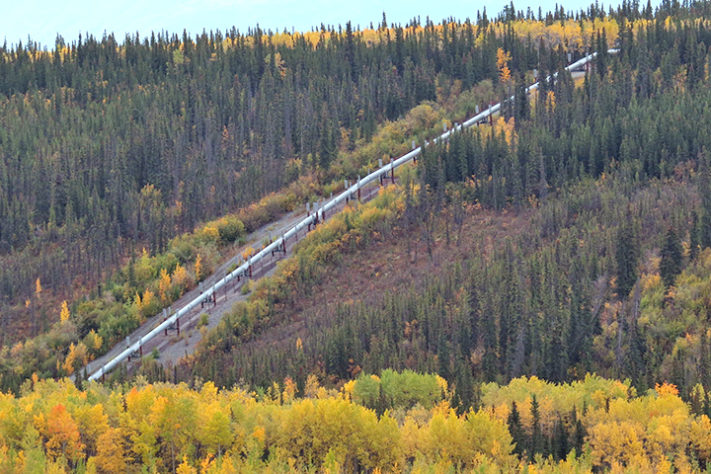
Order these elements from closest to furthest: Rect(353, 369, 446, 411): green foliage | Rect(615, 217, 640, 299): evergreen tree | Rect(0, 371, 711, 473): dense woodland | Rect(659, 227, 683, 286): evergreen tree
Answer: Rect(0, 371, 711, 473): dense woodland < Rect(353, 369, 446, 411): green foliage < Rect(659, 227, 683, 286): evergreen tree < Rect(615, 217, 640, 299): evergreen tree

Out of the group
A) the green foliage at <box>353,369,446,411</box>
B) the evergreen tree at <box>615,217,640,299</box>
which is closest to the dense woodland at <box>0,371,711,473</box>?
the green foliage at <box>353,369,446,411</box>

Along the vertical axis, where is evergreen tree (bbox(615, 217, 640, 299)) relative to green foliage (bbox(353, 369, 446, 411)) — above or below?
above

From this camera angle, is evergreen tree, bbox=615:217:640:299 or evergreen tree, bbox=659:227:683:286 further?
evergreen tree, bbox=615:217:640:299

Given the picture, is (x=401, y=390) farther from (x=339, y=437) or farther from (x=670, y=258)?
(x=670, y=258)

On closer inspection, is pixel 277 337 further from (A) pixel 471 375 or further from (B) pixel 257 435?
(B) pixel 257 435

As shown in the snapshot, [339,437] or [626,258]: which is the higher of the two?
[626,258]

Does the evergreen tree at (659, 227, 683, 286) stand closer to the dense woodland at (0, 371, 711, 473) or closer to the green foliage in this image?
the dense woodland at (0, 371, 711, 473)

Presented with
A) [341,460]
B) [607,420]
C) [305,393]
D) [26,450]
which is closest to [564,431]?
[607,420]

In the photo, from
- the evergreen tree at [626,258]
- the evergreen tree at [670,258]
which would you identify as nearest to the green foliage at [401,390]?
the evergreen tree at [626,258]

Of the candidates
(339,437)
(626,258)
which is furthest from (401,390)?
(626,258)

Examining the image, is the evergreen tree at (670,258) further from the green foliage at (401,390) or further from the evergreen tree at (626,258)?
the green foliage at (401,390)

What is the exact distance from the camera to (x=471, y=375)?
166m

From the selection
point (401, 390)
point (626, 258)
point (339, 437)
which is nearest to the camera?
point (339, 437)

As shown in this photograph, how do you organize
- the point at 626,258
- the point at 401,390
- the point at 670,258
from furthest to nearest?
the point at 626,258
the point at 670,258
the point at 401,390
